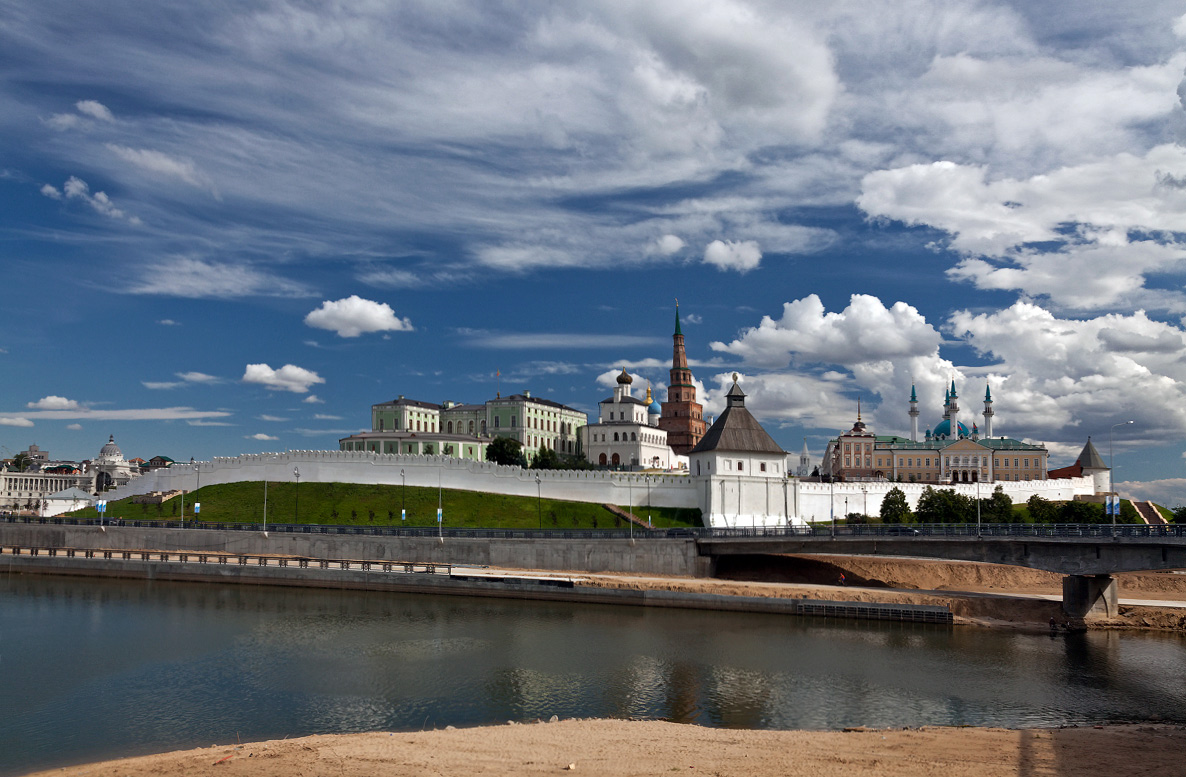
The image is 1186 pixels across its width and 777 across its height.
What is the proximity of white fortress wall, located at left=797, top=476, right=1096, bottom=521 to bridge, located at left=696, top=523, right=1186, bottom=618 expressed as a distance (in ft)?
84.5

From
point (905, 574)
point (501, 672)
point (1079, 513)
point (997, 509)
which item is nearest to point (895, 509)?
point (997, 509)

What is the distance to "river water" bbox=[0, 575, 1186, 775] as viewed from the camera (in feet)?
87.3

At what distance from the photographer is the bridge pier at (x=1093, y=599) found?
149ft

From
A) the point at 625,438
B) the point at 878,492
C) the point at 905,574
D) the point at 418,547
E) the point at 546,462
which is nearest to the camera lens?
the point at 905,574

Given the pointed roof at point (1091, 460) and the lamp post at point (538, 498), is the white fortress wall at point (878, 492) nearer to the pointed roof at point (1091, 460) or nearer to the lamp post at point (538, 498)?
the pointed roof at point (1091, 460)

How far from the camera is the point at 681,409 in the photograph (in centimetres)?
13688

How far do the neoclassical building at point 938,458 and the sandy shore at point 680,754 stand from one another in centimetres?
10595

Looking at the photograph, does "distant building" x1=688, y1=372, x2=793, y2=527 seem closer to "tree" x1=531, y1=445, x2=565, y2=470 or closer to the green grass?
the green grass

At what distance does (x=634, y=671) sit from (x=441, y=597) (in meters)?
22.6

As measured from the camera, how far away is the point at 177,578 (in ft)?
193

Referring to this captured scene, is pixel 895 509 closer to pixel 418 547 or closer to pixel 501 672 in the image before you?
pixel 418 547

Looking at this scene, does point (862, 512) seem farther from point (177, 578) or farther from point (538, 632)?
point (177, 578)

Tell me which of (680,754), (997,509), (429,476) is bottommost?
(680,754)

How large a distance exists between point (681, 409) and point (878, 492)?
46817 millimetres
